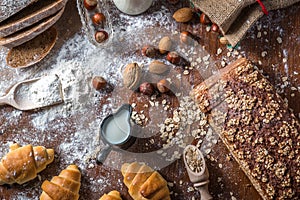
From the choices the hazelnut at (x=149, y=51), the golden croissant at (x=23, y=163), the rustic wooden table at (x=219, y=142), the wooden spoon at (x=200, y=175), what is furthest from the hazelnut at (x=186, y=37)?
the golden croissant at (x=23, y=163)

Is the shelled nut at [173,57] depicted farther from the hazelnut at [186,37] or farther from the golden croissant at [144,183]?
the golden croissant at [144,183]

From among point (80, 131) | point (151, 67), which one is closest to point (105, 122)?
point (80, 131)

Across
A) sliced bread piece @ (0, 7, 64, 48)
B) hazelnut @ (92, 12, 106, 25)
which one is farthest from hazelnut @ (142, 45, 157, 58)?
sliced bread piece @ (0, 7, 64, 48)

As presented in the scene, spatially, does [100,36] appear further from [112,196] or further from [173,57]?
[112,196]

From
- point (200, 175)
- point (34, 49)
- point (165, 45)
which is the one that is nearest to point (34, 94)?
point (34, 49)

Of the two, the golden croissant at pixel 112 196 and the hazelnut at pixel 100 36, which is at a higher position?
the hazelnut at pixel 100 36

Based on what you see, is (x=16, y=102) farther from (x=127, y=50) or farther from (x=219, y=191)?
(x=219, y=191)
